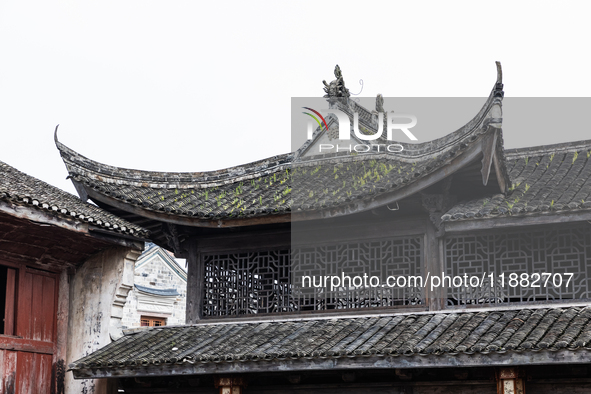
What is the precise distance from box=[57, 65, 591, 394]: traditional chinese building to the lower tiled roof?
1.0 inches

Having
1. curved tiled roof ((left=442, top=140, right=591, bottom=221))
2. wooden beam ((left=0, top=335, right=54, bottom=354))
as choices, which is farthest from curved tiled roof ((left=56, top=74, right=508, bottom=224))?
wooden beam ((left=0, top=335, right=54, bottom=354))

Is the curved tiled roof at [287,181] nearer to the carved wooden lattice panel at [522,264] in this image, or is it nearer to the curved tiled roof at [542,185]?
the curved tiled roof at [542,185]

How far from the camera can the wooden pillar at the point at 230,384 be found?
880 cm

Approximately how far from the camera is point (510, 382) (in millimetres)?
7656

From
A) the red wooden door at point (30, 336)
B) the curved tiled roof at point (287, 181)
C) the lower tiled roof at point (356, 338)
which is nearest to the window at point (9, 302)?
the red wooden door at point (30, 336)

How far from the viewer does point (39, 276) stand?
983cm

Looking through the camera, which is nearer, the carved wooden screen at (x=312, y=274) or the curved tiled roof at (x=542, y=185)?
the curved tiled roof at (x=542, y=185)

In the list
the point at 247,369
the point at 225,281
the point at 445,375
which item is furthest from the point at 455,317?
the point at 225,281

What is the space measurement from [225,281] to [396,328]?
282 cm

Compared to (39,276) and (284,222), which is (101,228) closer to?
(39,276)

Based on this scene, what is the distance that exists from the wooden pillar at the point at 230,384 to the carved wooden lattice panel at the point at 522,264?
2637 mm

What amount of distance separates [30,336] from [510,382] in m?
5.80

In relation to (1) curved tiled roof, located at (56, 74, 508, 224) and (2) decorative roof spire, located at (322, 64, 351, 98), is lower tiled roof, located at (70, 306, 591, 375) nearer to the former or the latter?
(1) curved tiled roof, located at (56, 74, 508, 224)

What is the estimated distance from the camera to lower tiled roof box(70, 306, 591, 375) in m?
7.46
